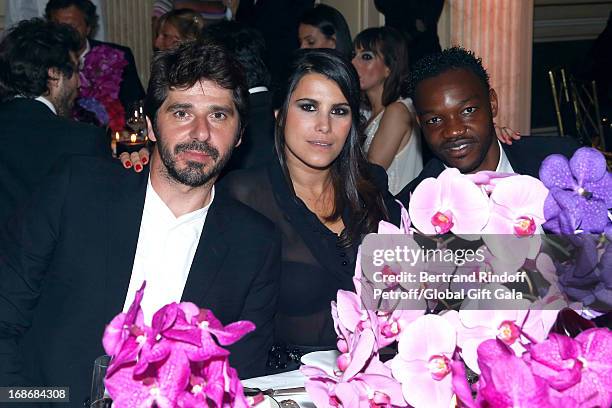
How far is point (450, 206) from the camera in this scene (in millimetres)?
1287

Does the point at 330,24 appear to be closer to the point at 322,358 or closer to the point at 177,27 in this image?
the point at 177,27

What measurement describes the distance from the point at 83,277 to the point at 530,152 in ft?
4.96

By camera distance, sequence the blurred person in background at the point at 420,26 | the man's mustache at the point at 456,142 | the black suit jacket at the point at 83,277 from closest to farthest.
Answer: the black suit jacket at the point at 83,277 < the man's mustache at the point at 456,142 < the blurred person in background at the point at 420,26

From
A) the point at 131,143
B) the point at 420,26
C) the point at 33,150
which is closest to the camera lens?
the point at 33,150

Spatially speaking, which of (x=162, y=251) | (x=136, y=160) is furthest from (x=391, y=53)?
(x=162, y=251)

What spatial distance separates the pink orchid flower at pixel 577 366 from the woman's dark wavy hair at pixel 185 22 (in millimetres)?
4040

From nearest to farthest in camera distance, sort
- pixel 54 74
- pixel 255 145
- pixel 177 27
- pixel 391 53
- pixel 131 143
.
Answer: pixel 255 145 < pixel 54 74 < pixel 131 143 < pixel 391 53 < pixel 177 27

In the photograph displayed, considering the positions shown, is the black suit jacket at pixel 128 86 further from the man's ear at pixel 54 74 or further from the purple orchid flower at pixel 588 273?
the purple orchid flower at pixel 588 273

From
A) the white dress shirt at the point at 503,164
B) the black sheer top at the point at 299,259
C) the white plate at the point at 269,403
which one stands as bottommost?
the white plate at the point at 269,403

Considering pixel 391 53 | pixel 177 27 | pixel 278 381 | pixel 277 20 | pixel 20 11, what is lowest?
pixel 278 381

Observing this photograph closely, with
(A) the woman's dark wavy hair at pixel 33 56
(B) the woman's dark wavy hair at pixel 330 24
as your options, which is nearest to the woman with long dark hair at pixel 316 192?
(A) the woman's dark wavy hair at pixel 33 56

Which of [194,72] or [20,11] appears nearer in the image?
[194,72]

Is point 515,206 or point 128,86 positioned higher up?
point 128,86

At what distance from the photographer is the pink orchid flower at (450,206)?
4.17 feet
